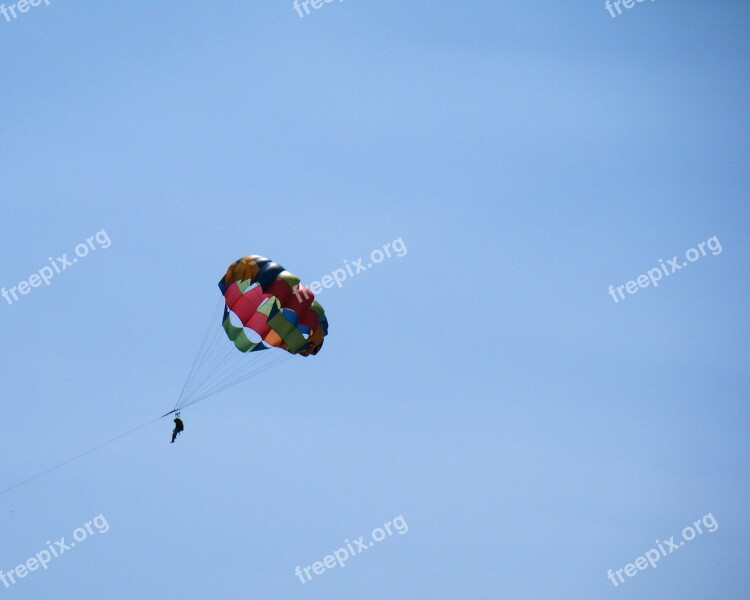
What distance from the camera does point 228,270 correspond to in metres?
62.8

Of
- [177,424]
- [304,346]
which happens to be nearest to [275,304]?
[304,346]

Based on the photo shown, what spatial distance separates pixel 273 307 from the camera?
62.4 m

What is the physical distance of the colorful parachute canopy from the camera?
61.7 meters

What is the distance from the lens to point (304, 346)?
205 ft

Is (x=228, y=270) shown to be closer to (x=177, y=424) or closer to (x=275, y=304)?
(x=275, y=304)

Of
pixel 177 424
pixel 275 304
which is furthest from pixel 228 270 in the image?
pixel 177 424

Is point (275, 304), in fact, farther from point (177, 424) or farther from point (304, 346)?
point (177, 424)

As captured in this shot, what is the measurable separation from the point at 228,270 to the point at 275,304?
7.55 ft

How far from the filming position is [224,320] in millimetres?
64250

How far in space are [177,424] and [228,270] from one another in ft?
20.5

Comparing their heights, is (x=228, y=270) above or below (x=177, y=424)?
above

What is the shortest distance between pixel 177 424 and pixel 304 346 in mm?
5701

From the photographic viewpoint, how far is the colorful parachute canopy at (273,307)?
2427 inches
